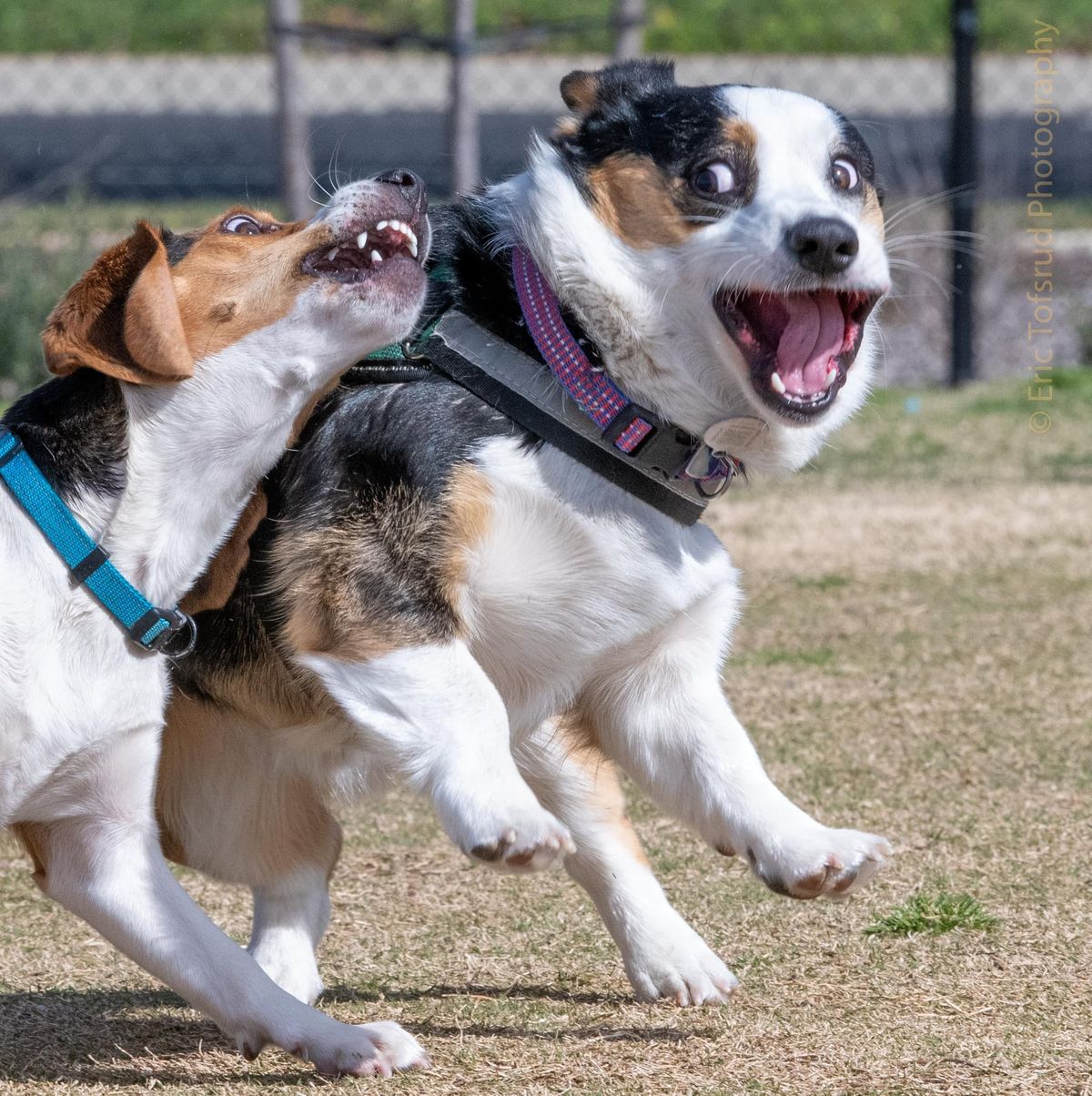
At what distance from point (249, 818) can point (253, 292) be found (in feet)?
3.05

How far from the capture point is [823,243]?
8.84 ft

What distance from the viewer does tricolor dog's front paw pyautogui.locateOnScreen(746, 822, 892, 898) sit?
262 centimetres

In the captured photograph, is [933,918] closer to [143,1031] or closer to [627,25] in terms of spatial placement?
[143,1031]

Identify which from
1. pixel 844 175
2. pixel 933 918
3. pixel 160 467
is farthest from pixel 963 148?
pixel 160 467

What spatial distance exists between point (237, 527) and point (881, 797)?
182 cm

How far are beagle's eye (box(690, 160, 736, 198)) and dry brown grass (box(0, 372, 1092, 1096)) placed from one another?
1.34 m

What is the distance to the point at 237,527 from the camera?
2.80m

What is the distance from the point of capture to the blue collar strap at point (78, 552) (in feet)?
8.35

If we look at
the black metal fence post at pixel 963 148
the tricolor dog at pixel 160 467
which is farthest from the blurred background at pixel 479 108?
the tricolor dog at pixel 160 467

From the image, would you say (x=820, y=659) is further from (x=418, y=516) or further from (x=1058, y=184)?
(x=1058, y=184)

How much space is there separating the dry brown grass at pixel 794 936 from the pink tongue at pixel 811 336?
3.42 feet

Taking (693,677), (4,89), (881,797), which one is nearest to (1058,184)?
(4,89)

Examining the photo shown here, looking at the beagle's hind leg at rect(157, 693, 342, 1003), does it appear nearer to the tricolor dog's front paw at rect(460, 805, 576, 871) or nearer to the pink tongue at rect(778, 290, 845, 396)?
the tricolor dog's front paw at rect(460, 805, 576, 871)

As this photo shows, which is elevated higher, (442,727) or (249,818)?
(442,727)
